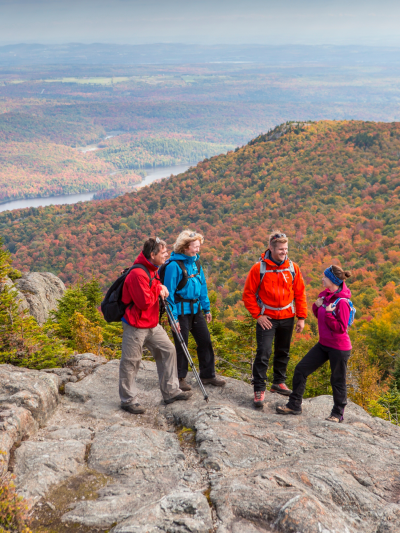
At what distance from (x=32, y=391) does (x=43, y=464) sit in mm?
1398

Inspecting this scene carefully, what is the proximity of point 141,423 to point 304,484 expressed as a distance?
7.81ft

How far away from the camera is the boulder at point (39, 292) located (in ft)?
45.3

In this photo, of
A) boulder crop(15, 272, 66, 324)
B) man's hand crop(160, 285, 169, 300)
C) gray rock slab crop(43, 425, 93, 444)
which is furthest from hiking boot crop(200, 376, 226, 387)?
boulder crop(15, 272, 66, 324)

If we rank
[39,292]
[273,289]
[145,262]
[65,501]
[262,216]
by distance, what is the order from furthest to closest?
[262,216], [39,292], [273,289], [145,262], [65,501]

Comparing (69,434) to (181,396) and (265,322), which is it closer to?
(181,396)

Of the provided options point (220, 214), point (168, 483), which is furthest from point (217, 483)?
point (220, 214)

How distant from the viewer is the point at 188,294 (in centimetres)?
→ 586

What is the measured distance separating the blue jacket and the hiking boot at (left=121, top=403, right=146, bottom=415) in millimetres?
1373

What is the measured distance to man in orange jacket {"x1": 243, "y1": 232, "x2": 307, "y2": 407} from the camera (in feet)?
19.1

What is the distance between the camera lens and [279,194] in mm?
99562

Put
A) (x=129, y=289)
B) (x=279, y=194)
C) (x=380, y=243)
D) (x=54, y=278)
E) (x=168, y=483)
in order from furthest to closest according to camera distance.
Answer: (x=279, y=194), (x=380, y=243), (x=54, y=278), (x=129, y=289), (x=168, y=483)

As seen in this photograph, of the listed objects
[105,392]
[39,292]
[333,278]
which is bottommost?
[39,292]

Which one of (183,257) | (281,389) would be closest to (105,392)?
(183,257)

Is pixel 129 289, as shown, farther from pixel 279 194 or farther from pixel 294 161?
pixel 294 161
